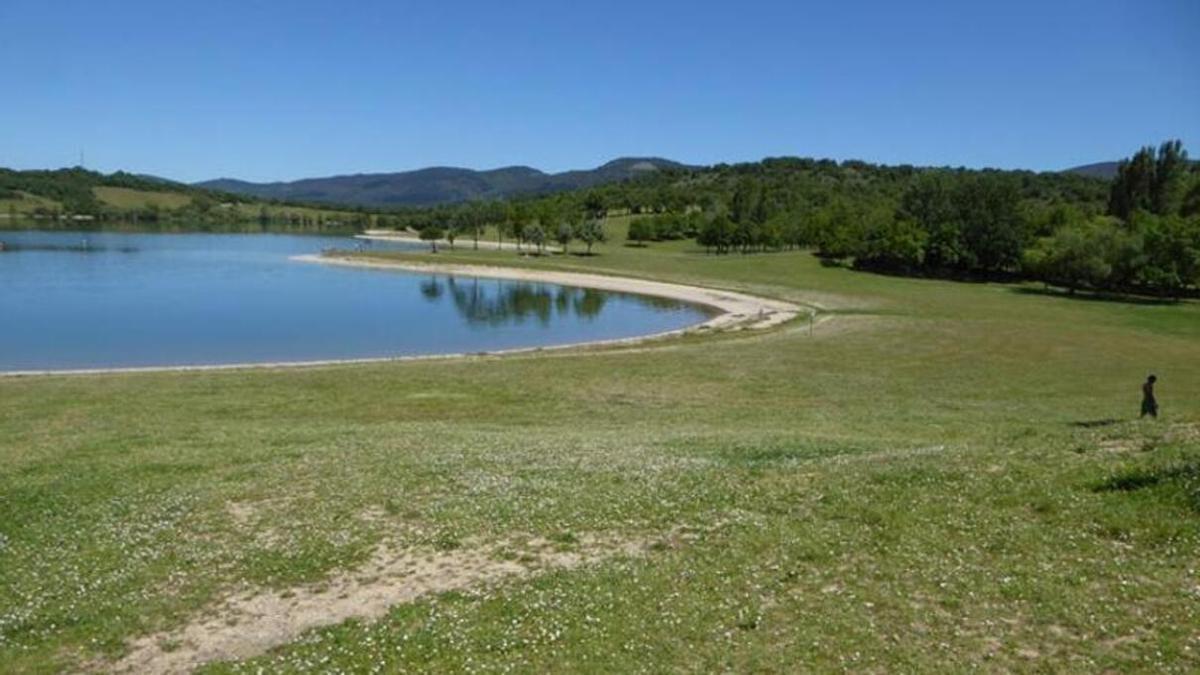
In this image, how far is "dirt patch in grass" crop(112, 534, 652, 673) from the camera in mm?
11180

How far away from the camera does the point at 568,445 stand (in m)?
23.0

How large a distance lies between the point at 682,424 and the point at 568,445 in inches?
309

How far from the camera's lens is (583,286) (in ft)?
373

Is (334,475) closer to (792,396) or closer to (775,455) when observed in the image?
(775,455)

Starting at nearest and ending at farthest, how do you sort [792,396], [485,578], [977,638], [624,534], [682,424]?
[977,638], [485,578], [624,534], [682,424], [792,396]

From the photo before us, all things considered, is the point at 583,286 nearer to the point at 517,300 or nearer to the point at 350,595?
the point at 517,300

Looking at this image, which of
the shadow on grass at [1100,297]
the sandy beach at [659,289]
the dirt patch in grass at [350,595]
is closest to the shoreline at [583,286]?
the sandy beach at [659,289]

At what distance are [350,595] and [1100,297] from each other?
102359mm

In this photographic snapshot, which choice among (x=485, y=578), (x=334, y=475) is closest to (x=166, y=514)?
(x=334, y=475)

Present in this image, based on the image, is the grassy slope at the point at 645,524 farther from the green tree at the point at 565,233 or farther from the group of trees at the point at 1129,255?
the green tree at the point at 565,233

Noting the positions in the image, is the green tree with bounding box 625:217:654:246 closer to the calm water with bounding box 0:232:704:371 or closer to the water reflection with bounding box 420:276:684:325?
the calm water with bounding box 0:232:704:371

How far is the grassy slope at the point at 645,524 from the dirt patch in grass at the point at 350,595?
435 mm

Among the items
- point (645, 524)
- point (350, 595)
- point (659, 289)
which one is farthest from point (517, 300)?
point (350, 595)

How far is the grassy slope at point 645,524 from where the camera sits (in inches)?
422
